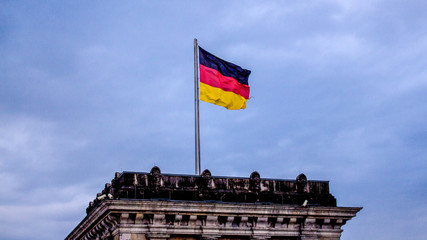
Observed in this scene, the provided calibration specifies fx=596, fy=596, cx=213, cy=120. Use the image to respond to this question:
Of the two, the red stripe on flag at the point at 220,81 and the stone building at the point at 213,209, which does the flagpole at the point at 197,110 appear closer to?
the red stripe on flag at the point at 220,81

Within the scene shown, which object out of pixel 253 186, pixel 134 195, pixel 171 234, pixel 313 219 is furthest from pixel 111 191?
pixel 313 219

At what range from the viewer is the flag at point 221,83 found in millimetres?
42500

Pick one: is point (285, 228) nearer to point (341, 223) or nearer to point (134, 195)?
point (341, 223)

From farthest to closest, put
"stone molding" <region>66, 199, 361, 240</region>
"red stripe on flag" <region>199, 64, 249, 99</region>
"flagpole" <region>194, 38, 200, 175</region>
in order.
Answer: "red stripe on flag" <region>199, 64, 249, 99</region>, "flagpole" <region>194, 38, 200, 175</region>, "stone molding" <region>66, 199, 361, 240</region>

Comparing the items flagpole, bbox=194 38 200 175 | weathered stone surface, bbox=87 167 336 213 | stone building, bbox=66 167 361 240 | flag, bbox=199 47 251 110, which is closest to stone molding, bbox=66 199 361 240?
stone building, bbox=66 167 361 240

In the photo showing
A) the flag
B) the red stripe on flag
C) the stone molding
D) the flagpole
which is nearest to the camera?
the stone molding

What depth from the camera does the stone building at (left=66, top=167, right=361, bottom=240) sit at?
35031 millimetres

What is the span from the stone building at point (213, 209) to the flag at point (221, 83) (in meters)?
6.58

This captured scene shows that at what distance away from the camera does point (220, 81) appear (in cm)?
4325

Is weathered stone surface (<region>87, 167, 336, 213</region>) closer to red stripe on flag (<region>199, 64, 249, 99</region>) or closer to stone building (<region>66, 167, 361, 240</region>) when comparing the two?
stone building (<region>66, 167, 361, 240</region>)

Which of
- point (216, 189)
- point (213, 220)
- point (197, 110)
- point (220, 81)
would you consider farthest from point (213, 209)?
point (220, 81)

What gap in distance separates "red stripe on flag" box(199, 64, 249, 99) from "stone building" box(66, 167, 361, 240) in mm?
7432

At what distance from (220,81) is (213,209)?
10.9 meters

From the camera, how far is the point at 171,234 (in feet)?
117
